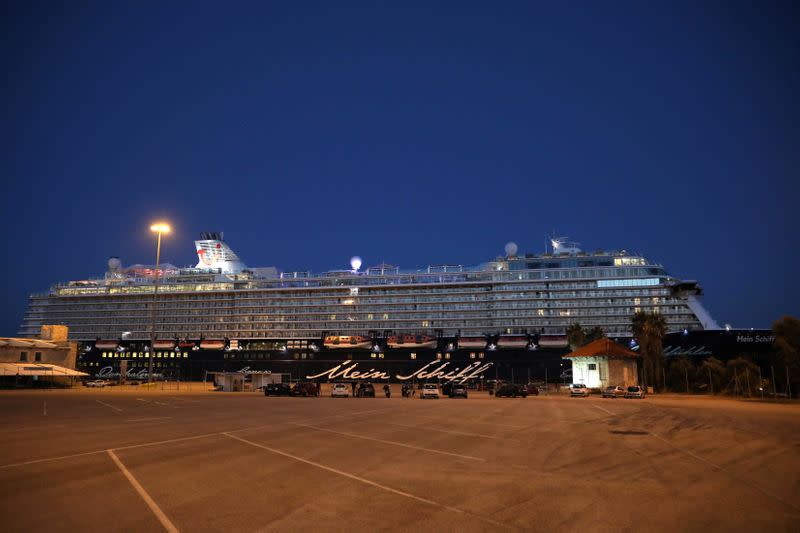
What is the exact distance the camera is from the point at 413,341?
3482 inches

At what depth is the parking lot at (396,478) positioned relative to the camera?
7812 millimetres

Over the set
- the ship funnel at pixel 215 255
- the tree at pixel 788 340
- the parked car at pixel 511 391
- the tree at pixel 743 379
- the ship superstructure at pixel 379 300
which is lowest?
the parked car at pixel 511 391

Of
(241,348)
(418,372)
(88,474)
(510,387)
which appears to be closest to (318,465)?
(88,474)

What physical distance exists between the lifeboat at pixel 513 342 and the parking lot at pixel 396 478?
65.1 m

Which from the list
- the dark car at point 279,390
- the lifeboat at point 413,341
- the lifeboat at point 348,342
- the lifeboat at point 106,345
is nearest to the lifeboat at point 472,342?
the lifeboat at point 413,341

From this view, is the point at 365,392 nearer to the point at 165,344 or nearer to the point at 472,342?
→ the point at 472,342

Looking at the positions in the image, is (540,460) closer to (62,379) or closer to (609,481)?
(609,481)

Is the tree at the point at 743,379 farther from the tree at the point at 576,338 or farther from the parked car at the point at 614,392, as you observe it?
the tree at the point at 576,338

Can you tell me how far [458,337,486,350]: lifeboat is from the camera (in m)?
86.7

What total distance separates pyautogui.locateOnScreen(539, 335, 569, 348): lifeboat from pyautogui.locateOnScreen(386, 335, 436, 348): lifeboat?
16.2 meters

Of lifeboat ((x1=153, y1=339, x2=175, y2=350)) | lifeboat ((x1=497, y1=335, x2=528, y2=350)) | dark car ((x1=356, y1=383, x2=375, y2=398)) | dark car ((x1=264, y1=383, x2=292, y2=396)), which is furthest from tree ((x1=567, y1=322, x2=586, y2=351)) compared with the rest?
lifeboat ((x1=153, y1=339, x2=175, y2=350))

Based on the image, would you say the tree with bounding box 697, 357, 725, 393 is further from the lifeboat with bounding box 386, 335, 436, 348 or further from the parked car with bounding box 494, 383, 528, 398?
the lifeboat with bounding box 386, 335, 436, 348

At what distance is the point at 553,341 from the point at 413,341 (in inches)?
811

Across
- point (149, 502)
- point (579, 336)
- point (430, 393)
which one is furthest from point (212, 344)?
point (149, 502)
